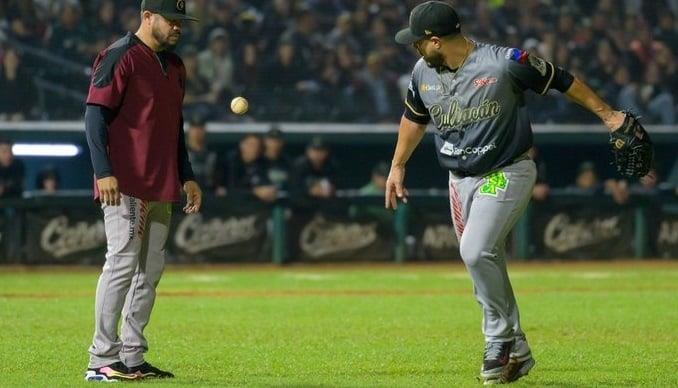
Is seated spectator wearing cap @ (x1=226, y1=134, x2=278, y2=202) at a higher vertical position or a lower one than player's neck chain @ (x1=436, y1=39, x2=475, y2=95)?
lower

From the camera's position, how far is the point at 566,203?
66.0 feet

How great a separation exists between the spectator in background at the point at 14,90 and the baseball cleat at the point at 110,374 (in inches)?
561

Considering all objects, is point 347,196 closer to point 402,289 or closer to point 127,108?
point 402,289

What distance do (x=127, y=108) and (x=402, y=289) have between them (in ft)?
28.1

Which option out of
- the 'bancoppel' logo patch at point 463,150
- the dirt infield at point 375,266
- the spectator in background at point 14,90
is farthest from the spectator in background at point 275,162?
the 'bancoppel' logo patch at point 463,150

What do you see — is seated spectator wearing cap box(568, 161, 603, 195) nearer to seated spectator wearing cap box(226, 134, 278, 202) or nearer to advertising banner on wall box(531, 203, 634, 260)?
advertising banner on wall box(531, 203, 634, 260)

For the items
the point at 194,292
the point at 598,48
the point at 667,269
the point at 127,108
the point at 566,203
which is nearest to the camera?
the point at 127,108

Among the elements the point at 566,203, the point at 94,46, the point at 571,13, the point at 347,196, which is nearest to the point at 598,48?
the point at 571,13

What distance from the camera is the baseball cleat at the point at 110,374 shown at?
Answer: 22.8 ft

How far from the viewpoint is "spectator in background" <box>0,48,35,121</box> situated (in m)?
20.7

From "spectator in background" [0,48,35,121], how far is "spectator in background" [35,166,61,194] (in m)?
1.99

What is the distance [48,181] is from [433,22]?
41.3ft

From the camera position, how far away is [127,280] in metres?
7.00

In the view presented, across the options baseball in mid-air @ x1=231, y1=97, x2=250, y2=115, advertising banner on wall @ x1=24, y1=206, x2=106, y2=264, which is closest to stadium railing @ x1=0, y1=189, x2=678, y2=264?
advertising banner on wall @ x1=24, y1=206, x2=106, y2=264
